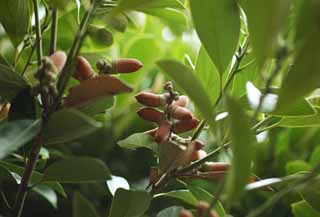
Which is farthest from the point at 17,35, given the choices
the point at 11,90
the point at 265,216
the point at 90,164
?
the point at 265,216

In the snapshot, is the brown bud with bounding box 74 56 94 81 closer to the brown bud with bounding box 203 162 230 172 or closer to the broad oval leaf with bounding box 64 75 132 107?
the broad oval leaf with bounding box 64 75 132 107

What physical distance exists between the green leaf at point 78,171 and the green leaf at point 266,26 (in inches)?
6.2

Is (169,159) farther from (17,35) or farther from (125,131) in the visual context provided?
(125,131)

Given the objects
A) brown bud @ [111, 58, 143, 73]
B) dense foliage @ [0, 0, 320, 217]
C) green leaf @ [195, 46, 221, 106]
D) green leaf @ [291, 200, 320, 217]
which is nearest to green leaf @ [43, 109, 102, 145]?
dense foliage @ [0, 0, 320, 217]

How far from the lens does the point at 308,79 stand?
17.0 inches

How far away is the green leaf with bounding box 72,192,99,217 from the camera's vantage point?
53 centimetres

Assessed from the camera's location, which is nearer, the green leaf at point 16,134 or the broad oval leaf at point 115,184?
the green leaf at point 16,134

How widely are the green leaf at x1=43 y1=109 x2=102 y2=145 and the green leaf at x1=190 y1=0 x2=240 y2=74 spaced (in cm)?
16

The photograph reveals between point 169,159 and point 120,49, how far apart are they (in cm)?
72

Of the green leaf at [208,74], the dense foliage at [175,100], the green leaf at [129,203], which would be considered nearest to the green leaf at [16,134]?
the dense foliage at [175,100]

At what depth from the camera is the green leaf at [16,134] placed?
472 mm

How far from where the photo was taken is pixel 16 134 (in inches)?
19.6

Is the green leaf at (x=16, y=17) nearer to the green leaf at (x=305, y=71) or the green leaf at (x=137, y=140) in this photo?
the green leaf at (x=137, y=140)

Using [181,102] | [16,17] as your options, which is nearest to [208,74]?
[181,102]
